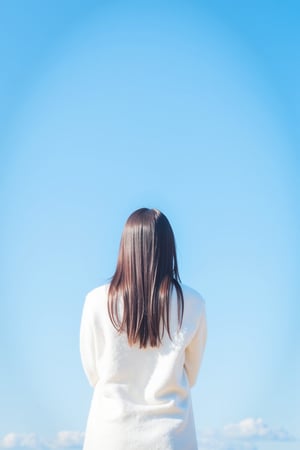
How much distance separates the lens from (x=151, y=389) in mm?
2926

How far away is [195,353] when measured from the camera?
3.09 meters

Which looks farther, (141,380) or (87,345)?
(87,345)

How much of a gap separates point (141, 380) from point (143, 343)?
0.48 feet

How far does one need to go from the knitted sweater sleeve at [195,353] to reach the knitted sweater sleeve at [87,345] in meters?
0.39

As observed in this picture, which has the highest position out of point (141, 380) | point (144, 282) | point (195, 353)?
point (144, 282)

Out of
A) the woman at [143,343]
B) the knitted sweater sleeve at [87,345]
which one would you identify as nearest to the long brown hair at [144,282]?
the woman at [143,343]

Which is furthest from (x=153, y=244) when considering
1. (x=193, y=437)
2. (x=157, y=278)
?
(x=193, y=437)

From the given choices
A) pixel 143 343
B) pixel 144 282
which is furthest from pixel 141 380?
pixel 144 282

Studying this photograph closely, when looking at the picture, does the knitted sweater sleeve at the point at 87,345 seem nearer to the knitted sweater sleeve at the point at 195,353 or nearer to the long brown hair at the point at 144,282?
the long brown hair at the point at 144,282

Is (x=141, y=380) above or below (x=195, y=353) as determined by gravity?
below

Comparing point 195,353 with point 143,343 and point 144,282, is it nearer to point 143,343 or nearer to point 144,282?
point 143,343

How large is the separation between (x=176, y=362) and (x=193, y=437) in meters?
0.30

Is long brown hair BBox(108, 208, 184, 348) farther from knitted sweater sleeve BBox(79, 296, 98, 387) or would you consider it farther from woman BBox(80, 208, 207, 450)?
knitted sweater sleeve BBox(79, 296, 98, 387)

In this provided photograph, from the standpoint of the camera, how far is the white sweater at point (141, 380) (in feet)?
9.43
